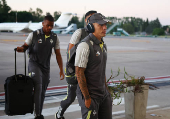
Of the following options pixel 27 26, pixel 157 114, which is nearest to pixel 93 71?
pixel 157 114

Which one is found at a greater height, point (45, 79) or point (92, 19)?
point (92, 19)

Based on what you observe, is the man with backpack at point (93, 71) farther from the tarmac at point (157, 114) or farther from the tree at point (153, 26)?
the tree at point (153, 26)

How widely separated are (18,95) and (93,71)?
1701 millimetres

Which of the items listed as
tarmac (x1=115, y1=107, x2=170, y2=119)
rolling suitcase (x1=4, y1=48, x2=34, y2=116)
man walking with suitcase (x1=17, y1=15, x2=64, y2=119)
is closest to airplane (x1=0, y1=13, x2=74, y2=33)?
tarmac (x1=115, y1=107, x2=170, y2=119)

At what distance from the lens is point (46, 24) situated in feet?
17.6

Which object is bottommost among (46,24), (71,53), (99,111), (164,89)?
(164,89)

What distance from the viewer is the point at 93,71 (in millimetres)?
3641

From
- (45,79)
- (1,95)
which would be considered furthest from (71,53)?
(1,95)

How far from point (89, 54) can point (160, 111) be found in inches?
143

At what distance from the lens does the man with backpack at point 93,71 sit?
355 centimetres

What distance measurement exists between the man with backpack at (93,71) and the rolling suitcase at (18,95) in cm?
137

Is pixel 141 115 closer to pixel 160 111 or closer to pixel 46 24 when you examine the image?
pixel 160 111

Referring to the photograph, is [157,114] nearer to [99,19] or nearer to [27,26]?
[99,19]

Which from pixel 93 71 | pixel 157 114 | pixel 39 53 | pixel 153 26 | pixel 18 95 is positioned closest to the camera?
pixel 93 71
